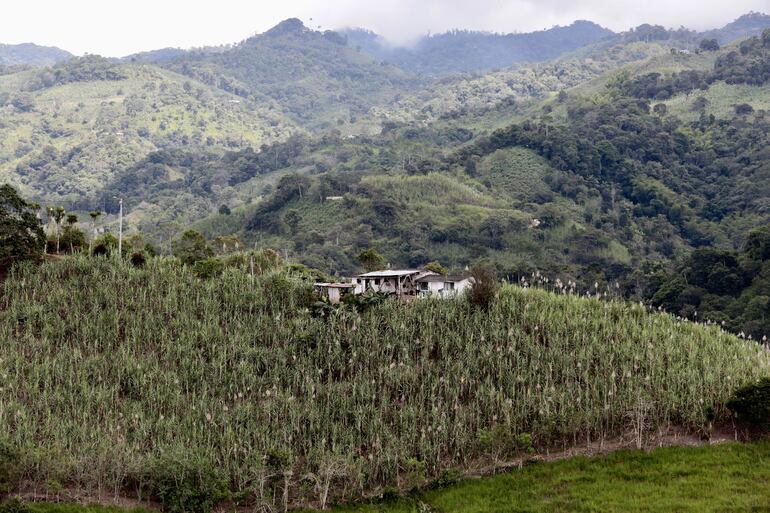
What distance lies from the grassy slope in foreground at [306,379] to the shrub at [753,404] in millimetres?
781

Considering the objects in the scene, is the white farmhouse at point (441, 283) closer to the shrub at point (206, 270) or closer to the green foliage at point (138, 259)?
the shrub at point (206, 270)

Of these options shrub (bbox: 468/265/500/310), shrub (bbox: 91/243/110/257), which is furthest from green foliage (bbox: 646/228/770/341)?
Answer: shrub (bbox: 91/243/110/257)

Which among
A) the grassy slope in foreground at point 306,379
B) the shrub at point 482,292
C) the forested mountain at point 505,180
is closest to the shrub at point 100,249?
the grassy slope in foreground at point 306,379

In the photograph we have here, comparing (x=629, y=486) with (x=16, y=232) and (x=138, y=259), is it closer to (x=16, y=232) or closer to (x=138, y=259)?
(x=138, y=259)

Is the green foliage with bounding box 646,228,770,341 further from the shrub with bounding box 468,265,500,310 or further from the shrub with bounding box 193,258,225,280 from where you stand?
the shrub with bounding box 193,258,225,280

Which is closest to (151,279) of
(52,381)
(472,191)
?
(52,381)

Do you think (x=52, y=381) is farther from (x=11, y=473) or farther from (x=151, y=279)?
(x=151, y=279)

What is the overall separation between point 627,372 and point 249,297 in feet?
60.0

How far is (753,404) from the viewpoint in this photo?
1176 inches

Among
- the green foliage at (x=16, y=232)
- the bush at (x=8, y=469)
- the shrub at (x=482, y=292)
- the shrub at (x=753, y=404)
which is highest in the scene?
the green foliage at (x=16, y=232)

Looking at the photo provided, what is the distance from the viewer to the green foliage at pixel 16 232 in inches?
1639

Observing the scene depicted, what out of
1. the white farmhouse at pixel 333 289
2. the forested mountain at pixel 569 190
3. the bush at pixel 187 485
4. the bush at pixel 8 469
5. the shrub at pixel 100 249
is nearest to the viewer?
the bush at pixel 187 485

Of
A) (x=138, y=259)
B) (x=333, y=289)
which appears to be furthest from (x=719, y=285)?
(x=138, y=259)

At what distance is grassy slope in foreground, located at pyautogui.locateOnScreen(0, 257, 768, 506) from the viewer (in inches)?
1134
